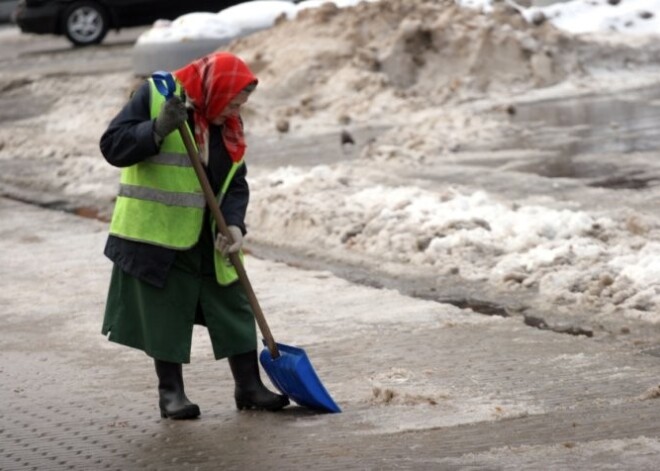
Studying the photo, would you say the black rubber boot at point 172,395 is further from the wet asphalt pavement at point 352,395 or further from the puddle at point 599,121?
the puddle at point 599,121

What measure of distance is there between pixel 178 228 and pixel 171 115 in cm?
49

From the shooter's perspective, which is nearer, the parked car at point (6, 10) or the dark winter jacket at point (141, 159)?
the dark winter jacket at point (141, 159)

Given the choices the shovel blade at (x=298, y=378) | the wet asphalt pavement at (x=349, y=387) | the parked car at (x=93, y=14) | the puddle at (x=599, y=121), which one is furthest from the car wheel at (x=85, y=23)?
the shovel blade at (x=298, y=378)

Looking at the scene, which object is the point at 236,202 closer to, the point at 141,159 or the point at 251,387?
the point at 141,159

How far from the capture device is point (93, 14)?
2436 centimetres

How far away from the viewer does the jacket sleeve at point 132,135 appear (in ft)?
17.7

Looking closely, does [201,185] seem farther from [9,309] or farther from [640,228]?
[640,228]

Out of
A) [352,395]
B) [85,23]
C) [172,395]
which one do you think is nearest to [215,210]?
[172,395]

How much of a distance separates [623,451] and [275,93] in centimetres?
1192

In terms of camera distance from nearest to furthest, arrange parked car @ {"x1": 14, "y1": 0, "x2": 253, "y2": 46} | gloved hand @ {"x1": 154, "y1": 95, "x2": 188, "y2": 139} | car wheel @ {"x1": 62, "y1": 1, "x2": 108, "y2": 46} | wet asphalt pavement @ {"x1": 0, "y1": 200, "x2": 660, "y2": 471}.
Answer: wet asphalt pavement @ {"x1": 0, "y1": 200, "x2": 660, "y2": 471}
gloved hand @ {"x1": 154, "y1": 95, "x2": 188, "y2": 139}
parked car @ {"x1": 14, "y1": 0, "x2": 253, "y2": 46}
car wheel @ {"x1": 62, "y1": 1, "x2": 108, "y2": 46}

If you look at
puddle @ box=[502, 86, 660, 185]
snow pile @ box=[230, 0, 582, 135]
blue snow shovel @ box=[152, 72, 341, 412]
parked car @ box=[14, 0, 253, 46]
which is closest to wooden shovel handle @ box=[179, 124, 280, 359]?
blue snow shovel @ box=[152, 72, 341, 412]

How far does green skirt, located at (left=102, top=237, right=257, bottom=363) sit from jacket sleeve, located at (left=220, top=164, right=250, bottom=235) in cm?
15

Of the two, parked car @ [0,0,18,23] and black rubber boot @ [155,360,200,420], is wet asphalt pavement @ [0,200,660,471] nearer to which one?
black rubber boot @ [155,360,200,420]

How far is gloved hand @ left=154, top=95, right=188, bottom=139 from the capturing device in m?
5.27
